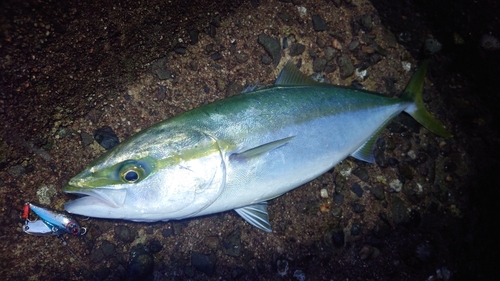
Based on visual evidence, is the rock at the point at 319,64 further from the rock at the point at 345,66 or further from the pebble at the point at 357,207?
the pebble at the point at 357,207

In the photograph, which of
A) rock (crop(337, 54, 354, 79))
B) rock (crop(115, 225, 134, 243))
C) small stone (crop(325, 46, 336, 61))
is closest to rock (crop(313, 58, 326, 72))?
small stone (crop(325, 46, 336, 61))

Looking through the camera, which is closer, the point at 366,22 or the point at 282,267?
the point at 282,267

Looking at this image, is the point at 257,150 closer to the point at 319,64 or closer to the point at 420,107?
the point at 319,64

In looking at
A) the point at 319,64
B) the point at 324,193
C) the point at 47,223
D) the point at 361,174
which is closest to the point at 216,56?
the point at 319,64

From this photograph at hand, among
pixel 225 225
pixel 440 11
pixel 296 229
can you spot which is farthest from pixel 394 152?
pixel 225 225

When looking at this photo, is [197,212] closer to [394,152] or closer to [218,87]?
[218,87]

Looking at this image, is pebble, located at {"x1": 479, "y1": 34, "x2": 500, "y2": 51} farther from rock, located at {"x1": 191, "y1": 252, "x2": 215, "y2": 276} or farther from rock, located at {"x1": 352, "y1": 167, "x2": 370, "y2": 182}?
rock, located at {"x1": 191, "y1": 252, "x2": 215, "y2": 276}
